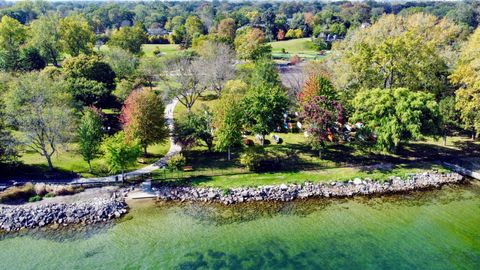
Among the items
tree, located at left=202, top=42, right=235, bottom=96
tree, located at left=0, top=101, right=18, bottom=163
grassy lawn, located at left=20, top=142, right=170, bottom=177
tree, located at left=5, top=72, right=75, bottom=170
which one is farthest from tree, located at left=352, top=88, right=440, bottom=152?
tree, located at left=0, top=101, right=18, bottom=163

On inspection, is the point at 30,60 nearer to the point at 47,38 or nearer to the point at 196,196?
the point at 47,38

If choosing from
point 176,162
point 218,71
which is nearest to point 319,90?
point 176,162

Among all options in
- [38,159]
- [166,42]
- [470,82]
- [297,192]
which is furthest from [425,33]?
[166,42]

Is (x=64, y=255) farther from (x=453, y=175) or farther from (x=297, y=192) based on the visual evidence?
(x=453, y=175)

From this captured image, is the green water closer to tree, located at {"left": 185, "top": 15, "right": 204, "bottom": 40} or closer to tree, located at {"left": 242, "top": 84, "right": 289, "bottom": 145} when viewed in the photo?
tree, located at {"left": 242, "top": 84, "right": 289, "bottom": 145}

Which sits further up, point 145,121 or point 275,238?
point 145,121

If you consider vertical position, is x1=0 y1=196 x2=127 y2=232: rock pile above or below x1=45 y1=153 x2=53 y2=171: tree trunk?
below

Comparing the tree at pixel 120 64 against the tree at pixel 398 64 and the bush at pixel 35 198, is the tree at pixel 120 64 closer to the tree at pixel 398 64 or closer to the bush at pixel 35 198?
the bush at pixel 35 198

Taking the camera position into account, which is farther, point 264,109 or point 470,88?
point 470,88
